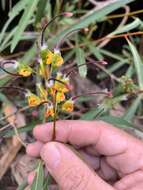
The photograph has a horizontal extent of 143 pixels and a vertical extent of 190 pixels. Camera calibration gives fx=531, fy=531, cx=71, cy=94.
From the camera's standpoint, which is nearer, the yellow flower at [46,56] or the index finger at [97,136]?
the yellow flower at [46,56]

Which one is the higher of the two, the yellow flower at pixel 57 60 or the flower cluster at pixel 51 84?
the yellow flower at pixel 57 60

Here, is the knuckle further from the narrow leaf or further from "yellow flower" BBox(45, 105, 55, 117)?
the narrow leaf

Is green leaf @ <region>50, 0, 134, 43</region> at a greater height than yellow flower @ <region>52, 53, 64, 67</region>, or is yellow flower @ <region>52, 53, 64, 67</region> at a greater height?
green leaf @ <region>50, 0, 134, 43</region>

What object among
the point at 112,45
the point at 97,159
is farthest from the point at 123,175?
the point at 112,45

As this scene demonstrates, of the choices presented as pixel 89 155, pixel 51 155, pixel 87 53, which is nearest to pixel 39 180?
pixel 51 155

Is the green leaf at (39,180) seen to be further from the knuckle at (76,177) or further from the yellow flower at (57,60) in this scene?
the yellow flower at (57,60)

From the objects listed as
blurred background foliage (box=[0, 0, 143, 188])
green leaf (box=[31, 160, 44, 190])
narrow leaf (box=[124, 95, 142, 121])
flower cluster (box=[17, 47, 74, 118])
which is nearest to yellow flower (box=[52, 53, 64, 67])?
flower cluster (box=[17, 47, 74, 118])

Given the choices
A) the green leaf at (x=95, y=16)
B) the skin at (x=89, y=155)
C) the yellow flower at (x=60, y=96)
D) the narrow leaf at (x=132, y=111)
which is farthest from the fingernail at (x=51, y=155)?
the narrow leaf at (x=132, y=111)

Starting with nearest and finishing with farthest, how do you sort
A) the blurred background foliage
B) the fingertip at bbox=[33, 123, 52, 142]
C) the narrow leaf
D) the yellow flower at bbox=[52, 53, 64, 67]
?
the yellow flower at bbox=[52, 53, 64, 67] < the fingertip at bbox=[33, 123, 52, 142] < the blurred background foliage < the narrow leaf
